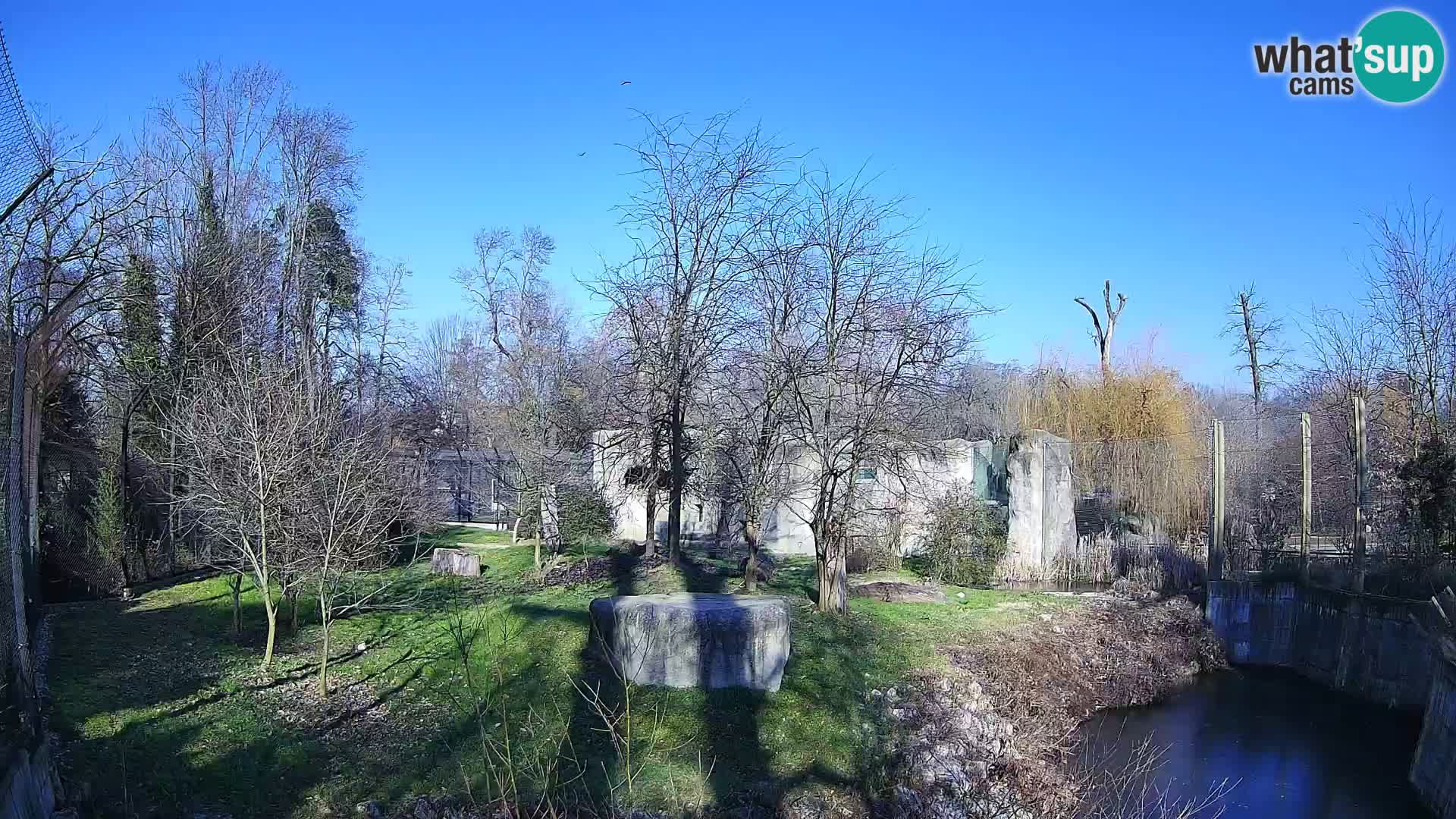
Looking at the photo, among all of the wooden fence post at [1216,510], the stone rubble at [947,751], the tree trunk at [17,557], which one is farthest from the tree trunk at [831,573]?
the tree trunk at [17,557]

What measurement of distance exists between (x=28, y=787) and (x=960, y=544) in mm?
14146

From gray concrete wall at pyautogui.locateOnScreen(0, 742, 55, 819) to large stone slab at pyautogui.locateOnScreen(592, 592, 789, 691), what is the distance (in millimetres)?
4764

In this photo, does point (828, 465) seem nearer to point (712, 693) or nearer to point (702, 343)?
point (702, 343)

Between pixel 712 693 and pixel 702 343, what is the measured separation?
4982 millimetres

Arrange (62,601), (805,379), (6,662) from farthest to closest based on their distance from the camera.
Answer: (62,601) → (805,379) → (6,662)

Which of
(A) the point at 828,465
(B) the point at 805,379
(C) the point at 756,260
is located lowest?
(A) the point at 828,465

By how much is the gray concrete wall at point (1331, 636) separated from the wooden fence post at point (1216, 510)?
1.29 feet

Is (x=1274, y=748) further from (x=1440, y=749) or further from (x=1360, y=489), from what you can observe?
(x=1360, y=489)

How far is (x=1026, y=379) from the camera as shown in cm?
2738

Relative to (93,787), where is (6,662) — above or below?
above

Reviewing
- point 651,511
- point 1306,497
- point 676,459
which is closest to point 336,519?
point 676,459

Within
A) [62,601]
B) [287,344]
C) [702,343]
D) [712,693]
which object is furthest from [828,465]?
[287,344]

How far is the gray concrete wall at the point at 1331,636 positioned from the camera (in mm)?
11742

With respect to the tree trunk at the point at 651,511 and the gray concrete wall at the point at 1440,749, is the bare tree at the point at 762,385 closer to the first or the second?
the tree trunk at the point at 651,511
